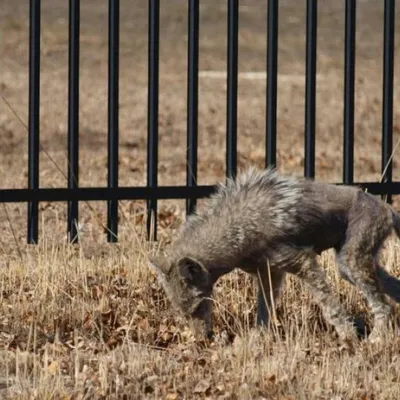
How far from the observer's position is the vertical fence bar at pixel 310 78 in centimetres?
977

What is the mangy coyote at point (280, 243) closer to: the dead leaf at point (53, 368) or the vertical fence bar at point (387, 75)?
the dead leaf at point (53, 368)

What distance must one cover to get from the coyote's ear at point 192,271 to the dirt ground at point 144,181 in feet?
1.21

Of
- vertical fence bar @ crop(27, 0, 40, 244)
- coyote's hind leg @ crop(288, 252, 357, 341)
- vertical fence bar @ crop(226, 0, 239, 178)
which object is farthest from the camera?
vertical fence bar @ crop(226, 0, 239, 178)

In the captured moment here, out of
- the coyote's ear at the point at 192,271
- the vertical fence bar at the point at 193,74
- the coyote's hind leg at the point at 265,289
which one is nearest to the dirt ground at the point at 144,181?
the coyote's hind leg at the point at 265,289

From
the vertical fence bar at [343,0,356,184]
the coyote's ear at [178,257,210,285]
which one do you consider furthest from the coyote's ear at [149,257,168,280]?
the vertical fence bar at [343,0,356,184]

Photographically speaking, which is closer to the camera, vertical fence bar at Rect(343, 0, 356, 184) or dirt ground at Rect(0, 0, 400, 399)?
dirt ground at Rect(0, 0, 400, 399)

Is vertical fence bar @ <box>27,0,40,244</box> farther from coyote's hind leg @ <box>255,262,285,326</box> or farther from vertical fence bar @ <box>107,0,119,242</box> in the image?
coyote's hind leg @ <box>255,262,285,326</box>

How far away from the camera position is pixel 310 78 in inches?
387

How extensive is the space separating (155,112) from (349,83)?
1615 mm

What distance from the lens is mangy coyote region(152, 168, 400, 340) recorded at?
7504mm

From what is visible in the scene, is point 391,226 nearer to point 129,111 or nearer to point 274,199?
point 274,199

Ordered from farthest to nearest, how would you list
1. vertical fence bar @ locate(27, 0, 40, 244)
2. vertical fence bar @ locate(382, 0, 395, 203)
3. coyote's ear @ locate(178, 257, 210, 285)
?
1. vertical fence bar @ locate(382, 0, 395, 203)
2. vertical fence bar @ locate(27, 0, 40, 244)
3. coyote's ear @ locate(178, 257, 210, 285)

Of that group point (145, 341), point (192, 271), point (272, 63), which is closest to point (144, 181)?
point (272, 63)

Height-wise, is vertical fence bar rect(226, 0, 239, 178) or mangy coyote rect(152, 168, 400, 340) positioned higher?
vertical fence bar rect(226, 0, 239, 178)
